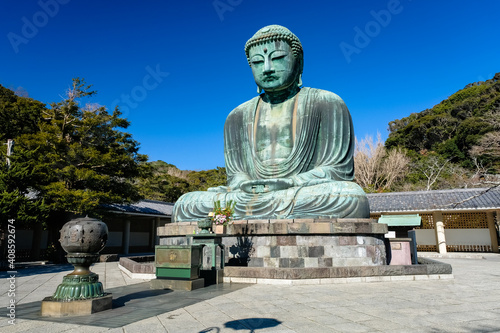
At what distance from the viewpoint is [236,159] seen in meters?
→ 10.1

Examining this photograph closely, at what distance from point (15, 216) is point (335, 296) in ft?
28.8

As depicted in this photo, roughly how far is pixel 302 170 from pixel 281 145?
3.00ft

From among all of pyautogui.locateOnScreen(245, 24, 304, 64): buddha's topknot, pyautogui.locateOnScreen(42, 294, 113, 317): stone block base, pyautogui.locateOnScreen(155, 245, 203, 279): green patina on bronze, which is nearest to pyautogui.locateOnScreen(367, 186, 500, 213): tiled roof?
pyautogui.locateOnScreen(245, 24, 304, 64): buddha's topknot

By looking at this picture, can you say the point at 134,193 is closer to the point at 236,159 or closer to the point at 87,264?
the point at 236,159

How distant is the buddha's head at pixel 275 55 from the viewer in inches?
372

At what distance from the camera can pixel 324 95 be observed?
9.54 m

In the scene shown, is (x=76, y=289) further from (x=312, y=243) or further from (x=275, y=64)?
(x=275, y=64)

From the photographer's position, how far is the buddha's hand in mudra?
828 centimetres

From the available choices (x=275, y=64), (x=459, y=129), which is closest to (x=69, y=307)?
(x=275, y=64)

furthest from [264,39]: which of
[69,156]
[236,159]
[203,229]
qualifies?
[69,156]

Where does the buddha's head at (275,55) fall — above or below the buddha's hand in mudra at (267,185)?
above

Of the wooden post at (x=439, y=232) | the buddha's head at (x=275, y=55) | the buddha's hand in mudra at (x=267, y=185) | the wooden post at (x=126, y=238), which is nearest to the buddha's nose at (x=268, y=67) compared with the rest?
the buddha's head at (x=275, y=55)

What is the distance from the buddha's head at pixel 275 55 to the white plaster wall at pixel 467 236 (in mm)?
14066

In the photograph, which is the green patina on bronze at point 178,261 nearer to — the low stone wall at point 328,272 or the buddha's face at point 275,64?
the low stone wall at point 328,272
